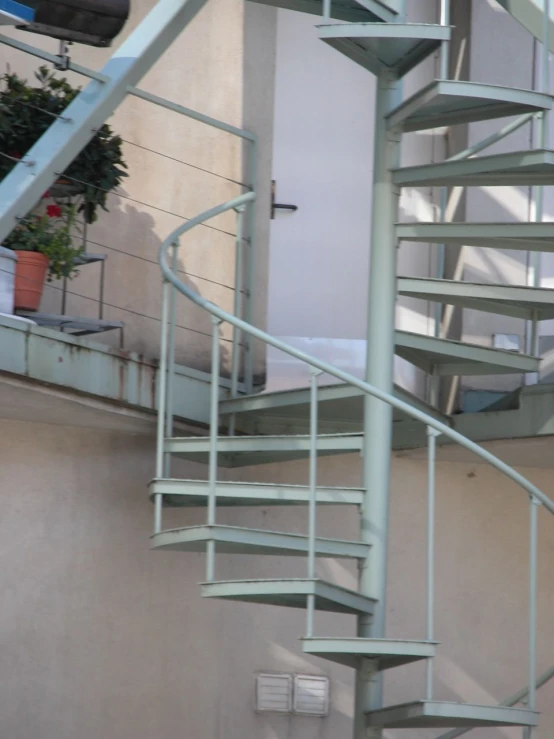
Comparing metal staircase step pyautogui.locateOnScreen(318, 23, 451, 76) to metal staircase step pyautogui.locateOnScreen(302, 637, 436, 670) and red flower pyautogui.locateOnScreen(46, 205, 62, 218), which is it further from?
metal staircase step pyautogui.locateOnScreen(302, 637, 436, 670)

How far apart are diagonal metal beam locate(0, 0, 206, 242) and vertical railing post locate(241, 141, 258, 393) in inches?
34.7

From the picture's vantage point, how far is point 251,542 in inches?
185

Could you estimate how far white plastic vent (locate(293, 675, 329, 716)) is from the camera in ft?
18.6

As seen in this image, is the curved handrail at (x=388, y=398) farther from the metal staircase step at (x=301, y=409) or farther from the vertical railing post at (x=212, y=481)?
the metal staircase step at (x=301, y=409)

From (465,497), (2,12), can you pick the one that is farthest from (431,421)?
(2,12)

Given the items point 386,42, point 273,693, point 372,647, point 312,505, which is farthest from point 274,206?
point 372,647

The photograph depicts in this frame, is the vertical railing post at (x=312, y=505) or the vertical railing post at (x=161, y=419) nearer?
the vertical railing post at (x=312, y=505)

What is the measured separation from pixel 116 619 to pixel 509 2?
3.00 meters

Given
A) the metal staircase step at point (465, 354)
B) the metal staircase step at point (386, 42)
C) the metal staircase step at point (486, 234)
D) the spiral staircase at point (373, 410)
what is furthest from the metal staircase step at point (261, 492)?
the metal staircase step at point (386, 42)

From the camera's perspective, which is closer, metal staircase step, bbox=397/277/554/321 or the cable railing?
the cable railing

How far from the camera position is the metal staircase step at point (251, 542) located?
4.69 m

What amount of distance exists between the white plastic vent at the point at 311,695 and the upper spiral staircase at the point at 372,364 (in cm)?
72

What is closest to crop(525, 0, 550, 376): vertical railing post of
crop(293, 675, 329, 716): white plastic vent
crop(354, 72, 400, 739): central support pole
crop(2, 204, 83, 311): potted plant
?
crop(354, 72, 400, 739): central support pole

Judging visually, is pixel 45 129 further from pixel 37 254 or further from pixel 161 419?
pixel 161 419
